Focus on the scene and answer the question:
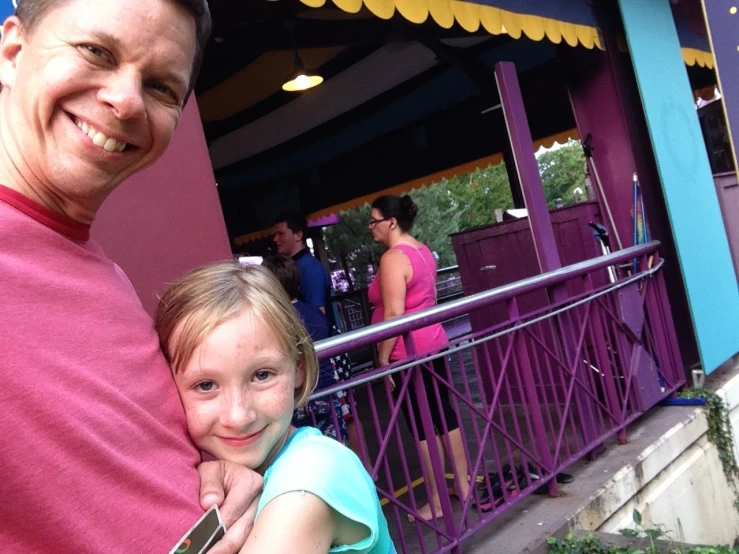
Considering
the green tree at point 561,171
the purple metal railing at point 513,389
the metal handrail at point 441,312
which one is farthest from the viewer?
the green tree at point 561,171

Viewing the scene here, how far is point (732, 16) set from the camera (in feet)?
9.75

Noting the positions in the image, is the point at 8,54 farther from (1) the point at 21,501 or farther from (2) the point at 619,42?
(2) the point at 619,42

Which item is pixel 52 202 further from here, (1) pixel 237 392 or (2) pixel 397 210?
(2) pixel 397 210

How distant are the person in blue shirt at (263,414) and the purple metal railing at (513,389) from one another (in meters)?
1.29

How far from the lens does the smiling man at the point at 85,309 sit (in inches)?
29.2

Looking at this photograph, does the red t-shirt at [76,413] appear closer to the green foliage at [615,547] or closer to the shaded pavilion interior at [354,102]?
the green foliage at [615,547]

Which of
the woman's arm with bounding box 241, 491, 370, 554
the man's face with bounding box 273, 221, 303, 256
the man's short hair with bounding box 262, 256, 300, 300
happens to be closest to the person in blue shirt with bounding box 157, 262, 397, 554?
the woman's arm with bounding box 241, 491, 370, 554

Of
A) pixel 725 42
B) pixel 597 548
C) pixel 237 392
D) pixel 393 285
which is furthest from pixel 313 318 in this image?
pixel 237 392

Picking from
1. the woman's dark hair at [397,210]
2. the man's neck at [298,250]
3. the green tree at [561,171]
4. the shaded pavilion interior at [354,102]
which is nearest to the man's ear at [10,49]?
the shaded pavilion interior at [354,102]

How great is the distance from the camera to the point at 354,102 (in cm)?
767

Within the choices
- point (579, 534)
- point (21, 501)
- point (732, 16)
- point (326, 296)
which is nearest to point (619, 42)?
point (732, 16)

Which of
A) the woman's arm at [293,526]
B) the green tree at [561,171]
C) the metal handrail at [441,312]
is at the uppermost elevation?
the green tree at [561,171]

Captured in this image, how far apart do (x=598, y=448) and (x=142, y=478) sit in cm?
379

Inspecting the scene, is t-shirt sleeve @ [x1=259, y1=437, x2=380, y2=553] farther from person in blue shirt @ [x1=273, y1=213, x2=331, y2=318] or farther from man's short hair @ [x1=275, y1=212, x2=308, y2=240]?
man's short hair @ [x1=275, y1=212, x2=308, y2=240]
